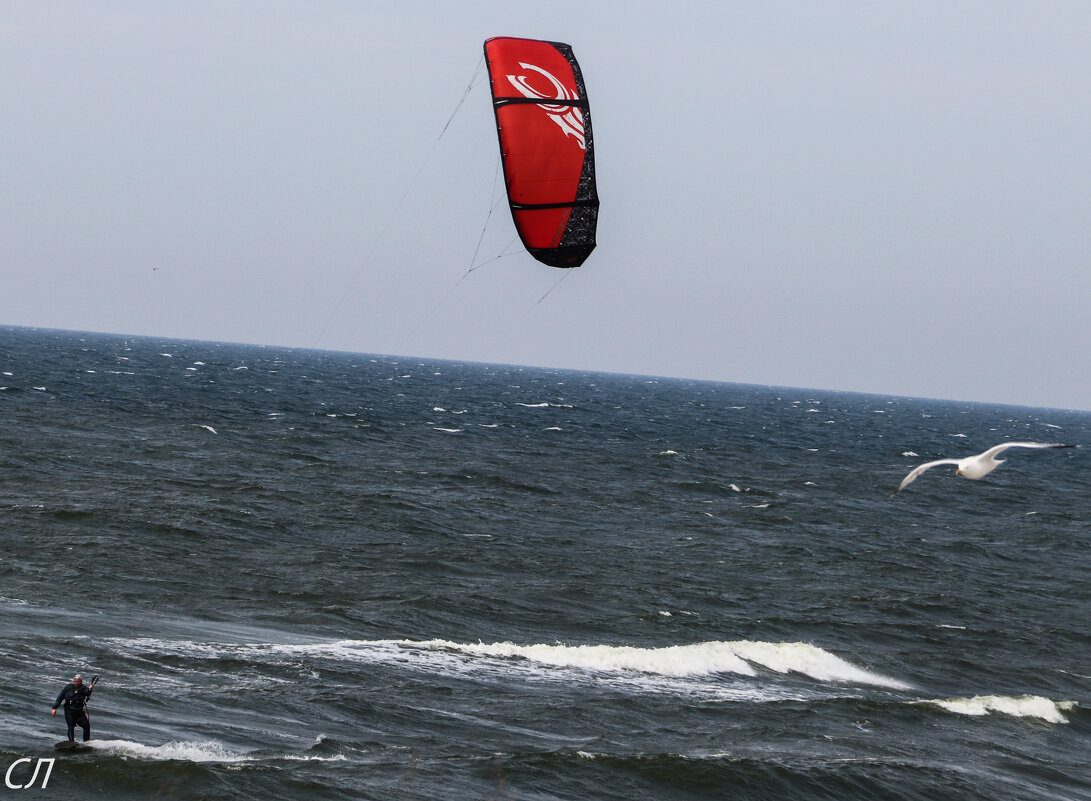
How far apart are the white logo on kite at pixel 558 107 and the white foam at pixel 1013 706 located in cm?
1767

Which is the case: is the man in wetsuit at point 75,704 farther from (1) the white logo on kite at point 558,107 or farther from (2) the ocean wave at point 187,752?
(1) the white logo on kite at point 558,107

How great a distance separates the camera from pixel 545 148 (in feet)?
77.8

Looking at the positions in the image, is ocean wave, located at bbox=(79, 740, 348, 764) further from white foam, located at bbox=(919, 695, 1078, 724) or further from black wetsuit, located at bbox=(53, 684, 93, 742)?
white foam, located at bbox=(919, 695, 1078, 724)

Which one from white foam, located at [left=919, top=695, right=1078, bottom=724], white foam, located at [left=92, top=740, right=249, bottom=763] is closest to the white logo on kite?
white foam, located at [left=92, top=740, right=249, bottom=763]

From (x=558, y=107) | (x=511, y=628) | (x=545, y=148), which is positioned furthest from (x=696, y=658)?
(x=558, y=107)

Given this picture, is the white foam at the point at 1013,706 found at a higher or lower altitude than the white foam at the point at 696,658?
higher

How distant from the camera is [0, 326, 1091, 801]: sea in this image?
72.9ft

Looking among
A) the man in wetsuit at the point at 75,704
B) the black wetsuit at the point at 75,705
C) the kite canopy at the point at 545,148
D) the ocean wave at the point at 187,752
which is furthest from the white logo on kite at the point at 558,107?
the black wetsuit at the point at 75,705

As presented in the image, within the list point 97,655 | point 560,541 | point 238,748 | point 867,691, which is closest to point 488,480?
point 560,541

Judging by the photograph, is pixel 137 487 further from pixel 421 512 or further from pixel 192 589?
pixel 192 589

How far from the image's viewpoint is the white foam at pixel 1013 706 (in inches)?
1177

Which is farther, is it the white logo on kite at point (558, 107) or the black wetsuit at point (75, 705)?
the white logo on kite at point (558, 107)

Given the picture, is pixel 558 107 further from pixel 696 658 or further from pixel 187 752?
pixel 696 658

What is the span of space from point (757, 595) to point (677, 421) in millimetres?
92546
